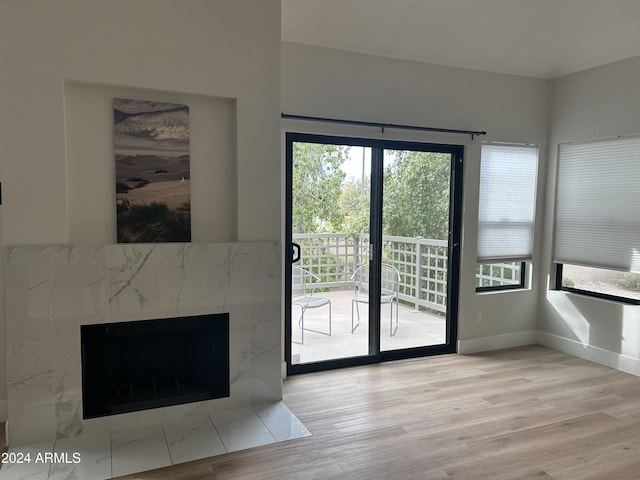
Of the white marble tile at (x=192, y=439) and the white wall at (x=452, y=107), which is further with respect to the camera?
the white wall at (x=452, y=107)

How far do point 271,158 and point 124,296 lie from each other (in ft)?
4.21

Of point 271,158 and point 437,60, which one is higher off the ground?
point 437,60

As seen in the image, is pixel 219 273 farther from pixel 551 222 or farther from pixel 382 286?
pixel 551 222

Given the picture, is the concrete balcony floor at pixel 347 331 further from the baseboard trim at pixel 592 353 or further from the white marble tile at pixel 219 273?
the baseboard trim at pixel 592 353

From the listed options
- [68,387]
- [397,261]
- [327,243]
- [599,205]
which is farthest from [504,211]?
[68,387]

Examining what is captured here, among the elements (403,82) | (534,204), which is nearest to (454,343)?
(534,204)

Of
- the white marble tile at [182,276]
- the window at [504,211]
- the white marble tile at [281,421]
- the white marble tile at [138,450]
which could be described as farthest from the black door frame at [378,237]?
the white marble tile at [138,450]

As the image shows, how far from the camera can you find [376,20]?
128 inches

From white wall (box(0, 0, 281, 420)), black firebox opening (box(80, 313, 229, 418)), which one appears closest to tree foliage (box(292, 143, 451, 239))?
white wall (box(0, 0, 281, 420))

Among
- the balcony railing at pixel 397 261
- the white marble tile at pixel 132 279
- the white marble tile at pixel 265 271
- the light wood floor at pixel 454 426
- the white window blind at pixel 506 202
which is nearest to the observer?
the light wood floor at pixel 454 426

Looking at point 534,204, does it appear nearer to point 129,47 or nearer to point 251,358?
point 251,358

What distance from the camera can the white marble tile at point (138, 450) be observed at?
2.37 m

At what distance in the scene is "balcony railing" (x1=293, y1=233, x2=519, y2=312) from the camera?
3.79m

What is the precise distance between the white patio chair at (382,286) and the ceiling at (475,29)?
184 cm
